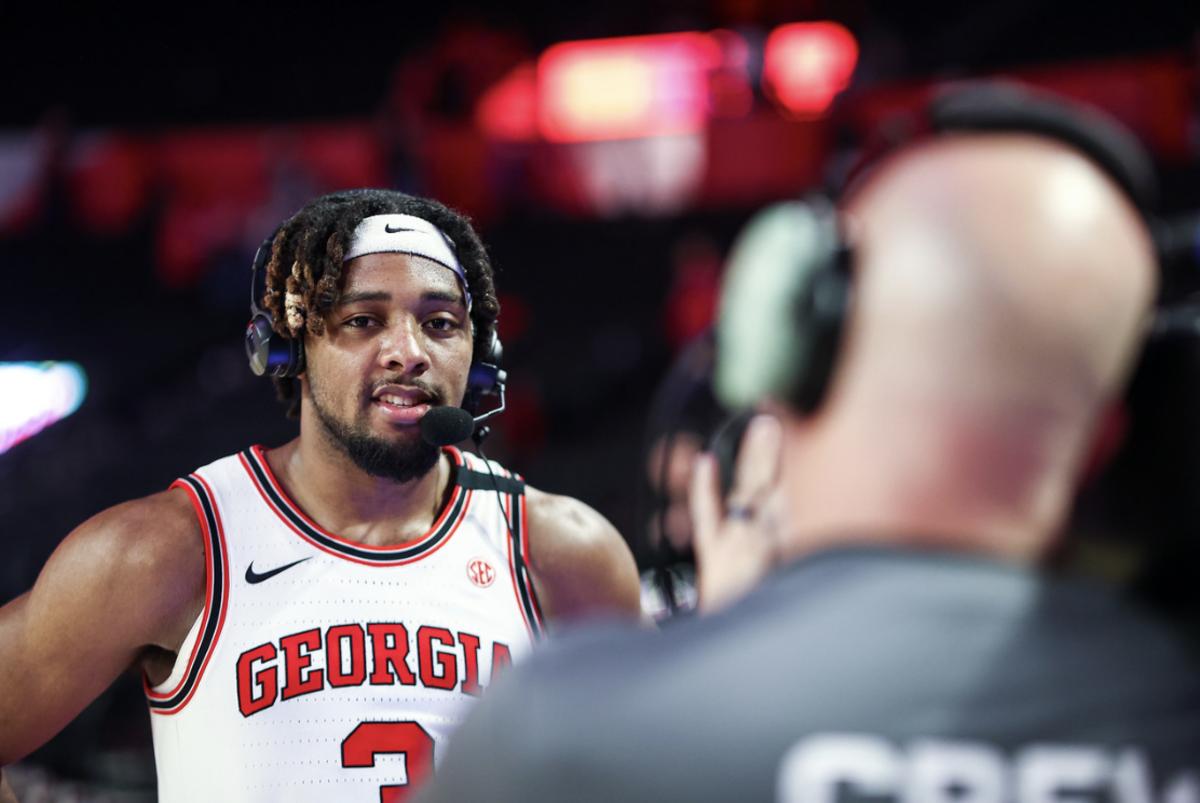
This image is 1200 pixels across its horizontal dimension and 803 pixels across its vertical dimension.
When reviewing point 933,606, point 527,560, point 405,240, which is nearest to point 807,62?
point 405,240

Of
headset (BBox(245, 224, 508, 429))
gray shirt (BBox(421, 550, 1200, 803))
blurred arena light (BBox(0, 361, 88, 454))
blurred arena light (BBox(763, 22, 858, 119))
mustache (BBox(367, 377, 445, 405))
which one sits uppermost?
blurred arena light (BBox(763, 22, 858, 119))

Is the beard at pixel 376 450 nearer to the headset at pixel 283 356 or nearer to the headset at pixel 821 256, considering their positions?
the headset at pixel 283 356

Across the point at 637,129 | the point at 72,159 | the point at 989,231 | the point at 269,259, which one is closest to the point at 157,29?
the point at 72,159

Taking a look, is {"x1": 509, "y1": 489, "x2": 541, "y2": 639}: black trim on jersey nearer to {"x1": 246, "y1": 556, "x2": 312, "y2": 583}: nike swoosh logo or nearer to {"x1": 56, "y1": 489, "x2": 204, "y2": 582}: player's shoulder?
{"x1": 246, "y1": 556, "x2": 312, "y2": 583}: nike swoosh logo

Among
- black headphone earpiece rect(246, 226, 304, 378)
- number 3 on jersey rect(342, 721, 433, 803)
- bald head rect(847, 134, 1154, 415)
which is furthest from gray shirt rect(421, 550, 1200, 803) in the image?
black headphone earpiece rect(246, 226, 304, 378)

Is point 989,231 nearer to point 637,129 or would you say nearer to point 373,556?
point 373,556

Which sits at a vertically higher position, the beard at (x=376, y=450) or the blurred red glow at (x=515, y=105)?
the blurred red glow at (x=515, y=105)

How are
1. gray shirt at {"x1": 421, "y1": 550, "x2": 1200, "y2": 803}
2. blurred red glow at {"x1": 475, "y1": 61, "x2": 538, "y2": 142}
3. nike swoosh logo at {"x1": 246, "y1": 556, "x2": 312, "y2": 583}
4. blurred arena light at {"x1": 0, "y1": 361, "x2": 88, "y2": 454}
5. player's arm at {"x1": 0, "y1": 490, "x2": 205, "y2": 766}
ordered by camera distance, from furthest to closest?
1. blurred red glow at {"x1": 475, "y1": 61, "x2": 538, "y2": 142}
2. blurred arena light at {"x1": 0, "y1": 361, "x2": 88, "y2": 454}
3. nike swoosh logo at {"x1": 246, "y1": 556, "x2": 312, "y2": 583}
4. player's arm at {"x1": 0, "y1": 490, "x2": 205, "y2": 766}
5. gray shirt at {"x1": 421, "y1": 550, "x2": 1200, "y2": 803}

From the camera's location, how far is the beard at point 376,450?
7.05 feet

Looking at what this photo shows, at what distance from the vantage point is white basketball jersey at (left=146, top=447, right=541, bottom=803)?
6.34 feet

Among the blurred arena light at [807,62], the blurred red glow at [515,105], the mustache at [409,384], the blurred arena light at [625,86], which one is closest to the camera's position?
the mustache at [409,384]

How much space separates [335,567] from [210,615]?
22cm

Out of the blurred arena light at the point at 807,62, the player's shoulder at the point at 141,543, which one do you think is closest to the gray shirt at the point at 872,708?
the player's shoulder at the point at 141,543

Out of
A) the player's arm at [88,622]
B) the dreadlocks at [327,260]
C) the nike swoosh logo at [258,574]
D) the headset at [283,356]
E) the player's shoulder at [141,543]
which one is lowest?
the player's arm at [88,622]
